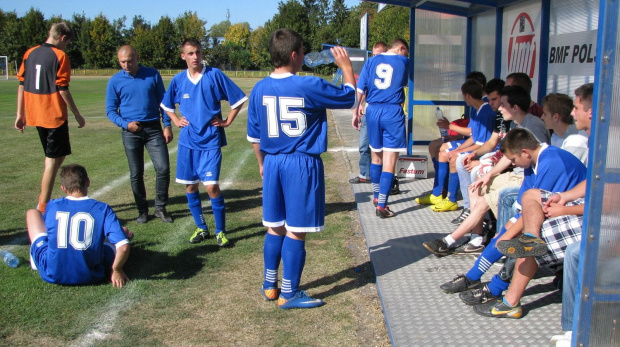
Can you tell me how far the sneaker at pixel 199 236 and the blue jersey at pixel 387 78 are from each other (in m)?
2.50

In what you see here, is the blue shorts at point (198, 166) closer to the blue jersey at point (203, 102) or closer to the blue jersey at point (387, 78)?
the blue jersey at point (203, 102)

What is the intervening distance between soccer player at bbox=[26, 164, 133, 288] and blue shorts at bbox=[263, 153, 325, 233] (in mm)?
1173

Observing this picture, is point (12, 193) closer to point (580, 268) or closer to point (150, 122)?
point (150, 122)

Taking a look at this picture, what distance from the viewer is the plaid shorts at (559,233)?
3.35 m

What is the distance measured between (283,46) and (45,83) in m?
3.49

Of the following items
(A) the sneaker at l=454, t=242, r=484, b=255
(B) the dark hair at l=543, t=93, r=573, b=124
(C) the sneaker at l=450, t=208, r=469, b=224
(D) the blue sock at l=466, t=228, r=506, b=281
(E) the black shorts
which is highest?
(B) the dark hair at l=543, t=93, r=573, b=124

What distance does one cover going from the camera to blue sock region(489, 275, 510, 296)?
3.78 m

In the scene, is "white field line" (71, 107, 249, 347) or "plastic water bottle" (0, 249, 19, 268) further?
"plastic water bottle" (0, 249, 19, 268)

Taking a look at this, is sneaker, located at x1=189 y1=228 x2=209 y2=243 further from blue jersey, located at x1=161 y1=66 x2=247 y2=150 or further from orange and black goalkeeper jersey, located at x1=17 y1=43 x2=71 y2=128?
orange and black goalkeeper jersey, located at x1=17 y1=43 x2=71 y2=128

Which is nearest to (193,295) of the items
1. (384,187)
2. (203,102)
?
(203,102)

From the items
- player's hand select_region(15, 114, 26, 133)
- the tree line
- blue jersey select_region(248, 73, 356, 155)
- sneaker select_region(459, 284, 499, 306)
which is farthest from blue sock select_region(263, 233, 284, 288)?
the tree line

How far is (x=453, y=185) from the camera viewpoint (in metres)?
6.44

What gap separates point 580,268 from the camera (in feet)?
8.64

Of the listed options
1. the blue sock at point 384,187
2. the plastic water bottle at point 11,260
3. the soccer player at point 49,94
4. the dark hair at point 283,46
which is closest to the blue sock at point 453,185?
the blue sock at point 384,187
